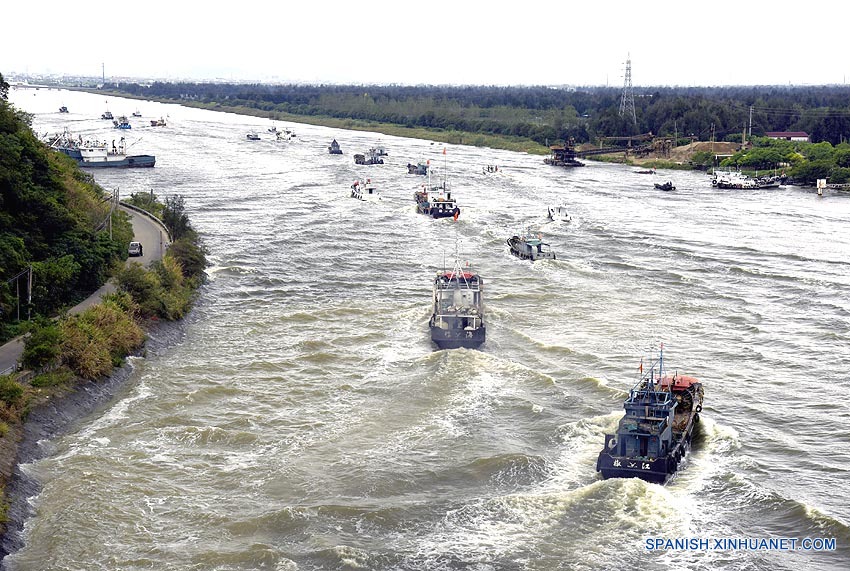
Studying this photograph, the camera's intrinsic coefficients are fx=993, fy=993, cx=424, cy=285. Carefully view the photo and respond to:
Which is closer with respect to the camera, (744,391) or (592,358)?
(744,391)

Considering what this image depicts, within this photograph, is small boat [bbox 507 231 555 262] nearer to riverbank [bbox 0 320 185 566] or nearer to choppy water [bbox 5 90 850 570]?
choppy water [bbox 5 90 850 570]

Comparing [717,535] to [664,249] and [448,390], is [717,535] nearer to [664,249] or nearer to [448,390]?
[448,390]

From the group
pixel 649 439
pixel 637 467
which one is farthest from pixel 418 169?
pixel 637 467

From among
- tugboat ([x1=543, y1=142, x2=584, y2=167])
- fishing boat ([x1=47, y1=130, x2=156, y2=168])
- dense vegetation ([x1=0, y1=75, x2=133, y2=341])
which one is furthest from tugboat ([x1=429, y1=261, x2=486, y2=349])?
tugboat ([x1=543, y1=142, x2=584, y2=167])

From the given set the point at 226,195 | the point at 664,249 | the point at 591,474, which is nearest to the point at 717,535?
the point at 591,474

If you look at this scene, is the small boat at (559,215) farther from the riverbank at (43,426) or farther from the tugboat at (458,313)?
the riverbank at (43,426)

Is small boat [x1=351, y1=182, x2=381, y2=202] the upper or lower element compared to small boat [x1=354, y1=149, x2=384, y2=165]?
lower
